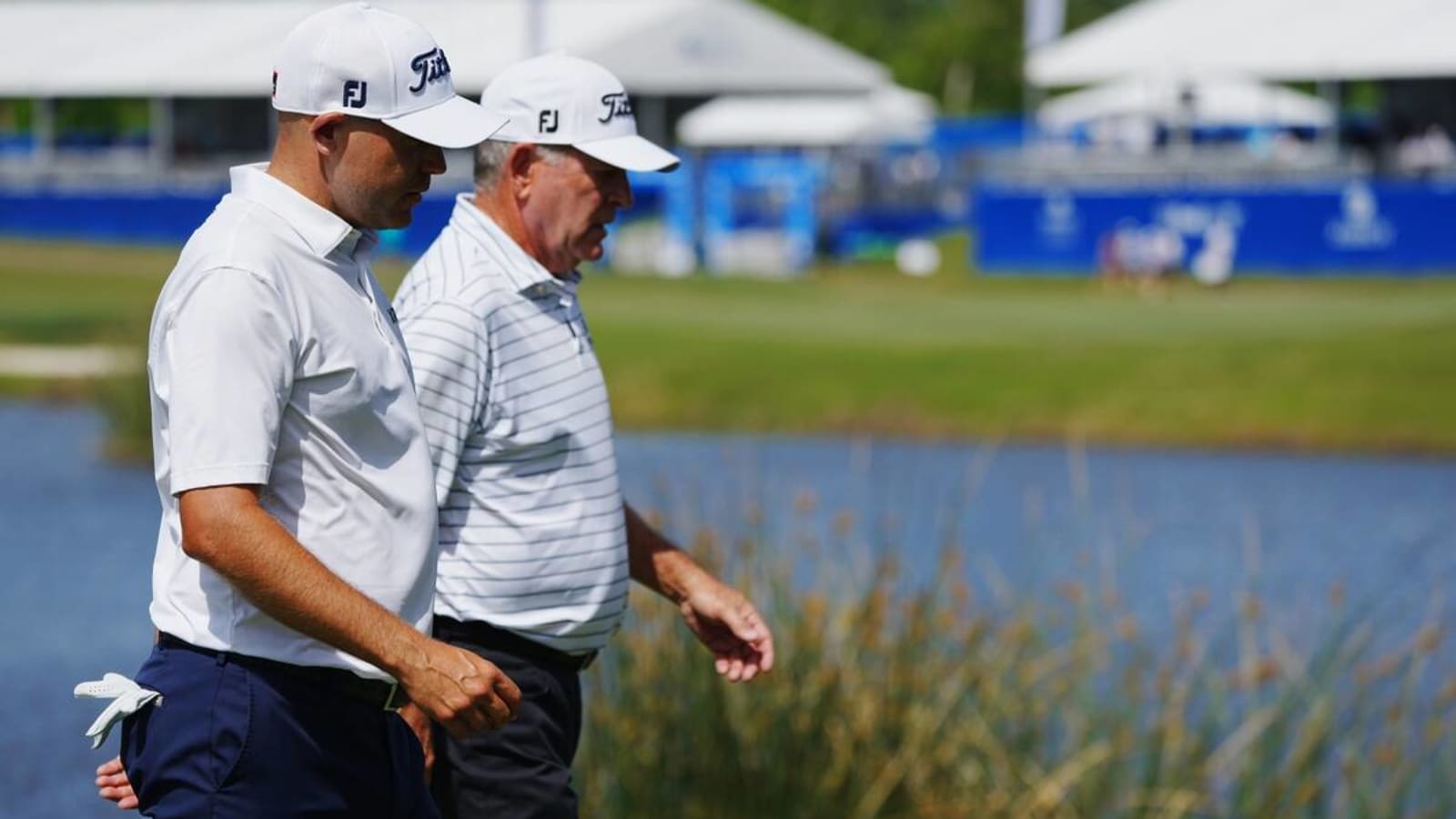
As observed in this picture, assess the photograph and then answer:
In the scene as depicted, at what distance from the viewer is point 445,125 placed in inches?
125

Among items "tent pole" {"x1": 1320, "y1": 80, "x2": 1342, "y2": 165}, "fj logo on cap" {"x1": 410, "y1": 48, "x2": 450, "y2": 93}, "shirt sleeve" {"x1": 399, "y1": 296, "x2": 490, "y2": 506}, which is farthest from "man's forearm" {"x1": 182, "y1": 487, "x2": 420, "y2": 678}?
"tent pole" {"x1": 1320, "y1": 80, "x2": 1342, "y2": 165}

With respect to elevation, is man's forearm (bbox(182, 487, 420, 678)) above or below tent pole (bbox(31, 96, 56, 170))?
below

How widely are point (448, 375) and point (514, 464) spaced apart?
208 millimetres

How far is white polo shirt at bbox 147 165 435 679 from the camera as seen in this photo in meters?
3.02

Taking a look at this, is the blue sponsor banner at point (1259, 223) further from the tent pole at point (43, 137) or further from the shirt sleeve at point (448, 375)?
the shirt sleeve at point (448, 375)

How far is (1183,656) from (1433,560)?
19.7 feet

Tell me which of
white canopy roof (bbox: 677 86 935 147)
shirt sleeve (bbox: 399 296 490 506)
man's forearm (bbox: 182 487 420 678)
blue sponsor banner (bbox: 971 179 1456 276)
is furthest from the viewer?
white canopy roof (bbox: 677 86 935 147)

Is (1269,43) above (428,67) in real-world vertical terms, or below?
above

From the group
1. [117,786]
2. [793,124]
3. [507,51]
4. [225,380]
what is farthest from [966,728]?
[507,51]

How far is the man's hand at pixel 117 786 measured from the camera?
3.34 m

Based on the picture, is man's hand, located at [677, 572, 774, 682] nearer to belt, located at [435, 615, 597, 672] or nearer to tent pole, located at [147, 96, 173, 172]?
belt, located at [435, 615, 597, 672]

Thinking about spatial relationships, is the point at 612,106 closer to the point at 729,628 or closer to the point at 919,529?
the point at 729,628

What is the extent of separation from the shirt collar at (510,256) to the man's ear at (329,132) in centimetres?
86

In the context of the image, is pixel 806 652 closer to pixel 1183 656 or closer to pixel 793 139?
pixel 1183 656
